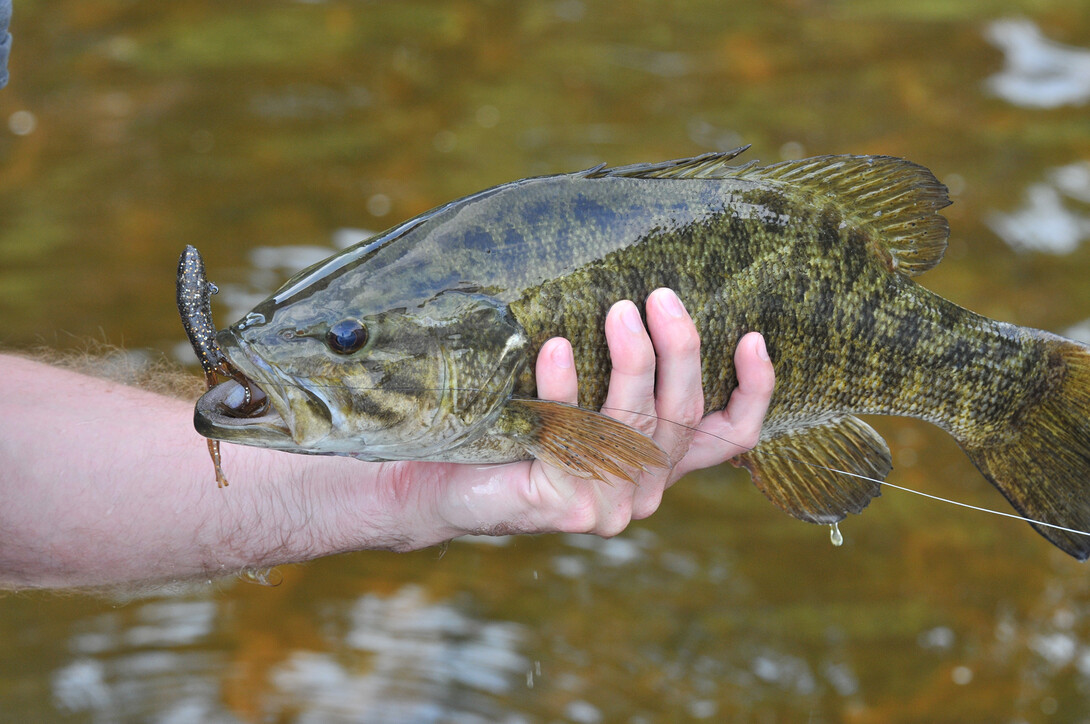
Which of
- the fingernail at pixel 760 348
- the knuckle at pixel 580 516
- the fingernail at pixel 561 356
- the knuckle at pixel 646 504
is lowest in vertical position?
the knuckle at pixel 646 504

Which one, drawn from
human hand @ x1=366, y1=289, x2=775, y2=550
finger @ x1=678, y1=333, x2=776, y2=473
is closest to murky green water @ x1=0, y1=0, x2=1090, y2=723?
human hand @ x1=366, y1=289, x2=775, y2=550

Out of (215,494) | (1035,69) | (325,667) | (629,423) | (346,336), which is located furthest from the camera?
(1035,69)

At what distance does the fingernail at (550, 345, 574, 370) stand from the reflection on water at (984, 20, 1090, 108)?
253 inches

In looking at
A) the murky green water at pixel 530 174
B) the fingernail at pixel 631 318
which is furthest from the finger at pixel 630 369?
the murky green water at pixel 530 174

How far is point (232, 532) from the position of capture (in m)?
2.88

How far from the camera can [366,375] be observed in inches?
85.7

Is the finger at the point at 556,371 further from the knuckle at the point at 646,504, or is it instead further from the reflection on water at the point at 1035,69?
the reflection on water at the point at 1035,69

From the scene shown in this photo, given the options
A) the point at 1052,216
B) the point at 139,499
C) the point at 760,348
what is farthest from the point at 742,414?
the point at 1052,216

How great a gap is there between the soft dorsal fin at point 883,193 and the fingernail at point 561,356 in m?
0.52

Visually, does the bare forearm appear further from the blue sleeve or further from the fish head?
the blue sleeve

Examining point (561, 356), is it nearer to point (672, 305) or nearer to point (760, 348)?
point (672, 305)

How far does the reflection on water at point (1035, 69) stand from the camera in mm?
7527

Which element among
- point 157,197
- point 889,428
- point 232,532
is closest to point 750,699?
point 889,428

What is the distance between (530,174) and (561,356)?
4704 mm
